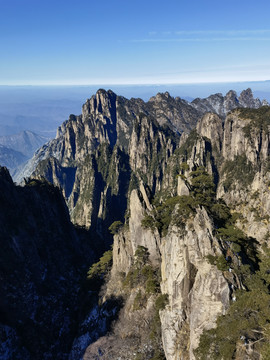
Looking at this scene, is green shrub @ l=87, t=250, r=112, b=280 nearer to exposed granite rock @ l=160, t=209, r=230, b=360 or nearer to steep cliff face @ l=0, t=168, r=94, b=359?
steep cliff face @ l=0, t=168, r=94, b=359

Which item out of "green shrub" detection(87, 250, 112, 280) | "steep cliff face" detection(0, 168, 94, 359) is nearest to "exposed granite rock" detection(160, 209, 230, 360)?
"steep cliff face" detection(0, 168, 94, 359)

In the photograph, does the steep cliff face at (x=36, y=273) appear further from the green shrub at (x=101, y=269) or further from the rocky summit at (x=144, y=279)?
the green shrub at (x=101, y=269)

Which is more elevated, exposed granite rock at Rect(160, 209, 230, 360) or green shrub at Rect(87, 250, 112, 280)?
exposed granite rock at Rect(160, 209, 230, 360)

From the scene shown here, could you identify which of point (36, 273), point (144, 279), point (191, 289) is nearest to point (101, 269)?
point (36, 273)

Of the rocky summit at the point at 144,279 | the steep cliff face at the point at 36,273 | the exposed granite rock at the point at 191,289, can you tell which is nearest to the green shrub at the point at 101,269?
the rocky summit at the point at 144,279

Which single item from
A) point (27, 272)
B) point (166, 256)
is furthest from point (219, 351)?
point (27, 272)

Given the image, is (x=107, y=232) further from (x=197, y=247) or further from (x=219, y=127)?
(x=197, y=247)

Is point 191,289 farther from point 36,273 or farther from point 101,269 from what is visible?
point 36,273

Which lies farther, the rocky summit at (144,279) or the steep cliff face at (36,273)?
Result: the steep cliff face at (36,273)

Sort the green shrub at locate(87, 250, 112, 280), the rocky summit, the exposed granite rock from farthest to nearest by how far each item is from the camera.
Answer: the green shrub at locate(87, 250, 112, 280) < the exposed granite rock < the rocky summit
